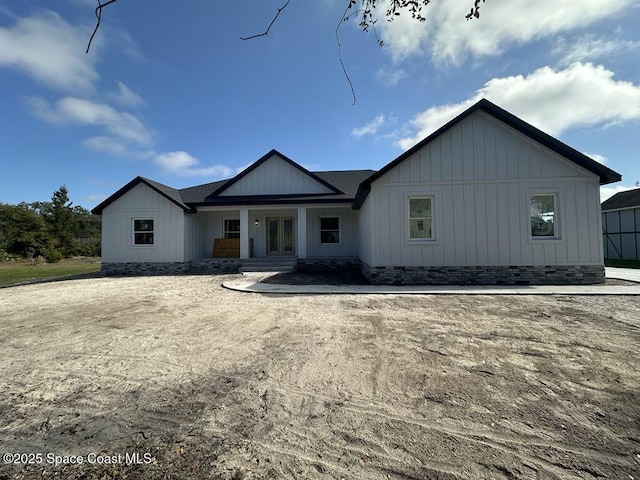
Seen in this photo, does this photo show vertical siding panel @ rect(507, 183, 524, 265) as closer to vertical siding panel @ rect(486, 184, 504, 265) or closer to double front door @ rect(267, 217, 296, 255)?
vertical siding panel @ rect(486, 184, 504, 265)

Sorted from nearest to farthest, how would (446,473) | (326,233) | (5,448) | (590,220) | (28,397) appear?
(446,473) → (5,448) → (28,397) → (590,220) → (326,233)

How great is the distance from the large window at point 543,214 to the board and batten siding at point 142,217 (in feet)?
45.9

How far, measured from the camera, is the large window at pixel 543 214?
8.93 metres

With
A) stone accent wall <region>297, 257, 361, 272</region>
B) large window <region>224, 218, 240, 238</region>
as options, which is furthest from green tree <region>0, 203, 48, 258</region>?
stone accent wall <region>297, 257, 361, 272</region>

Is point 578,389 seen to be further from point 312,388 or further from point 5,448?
point 5,448

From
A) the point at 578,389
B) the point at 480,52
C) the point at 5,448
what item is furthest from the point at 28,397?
the point at 480,52

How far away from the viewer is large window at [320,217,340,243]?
14688 millimetres

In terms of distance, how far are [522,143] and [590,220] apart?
3.11 meters

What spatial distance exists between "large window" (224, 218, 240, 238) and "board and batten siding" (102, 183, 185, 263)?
2554mm

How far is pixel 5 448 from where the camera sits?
6.46 feet

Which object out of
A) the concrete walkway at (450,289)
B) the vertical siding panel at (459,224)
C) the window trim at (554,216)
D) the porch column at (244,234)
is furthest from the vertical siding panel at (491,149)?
the porch column at (244,234)

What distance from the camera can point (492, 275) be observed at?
8812 mm

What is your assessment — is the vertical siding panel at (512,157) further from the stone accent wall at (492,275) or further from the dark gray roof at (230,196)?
the dark gray roof at (230,196)

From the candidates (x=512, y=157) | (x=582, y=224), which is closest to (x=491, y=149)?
(x=512, y=157)
